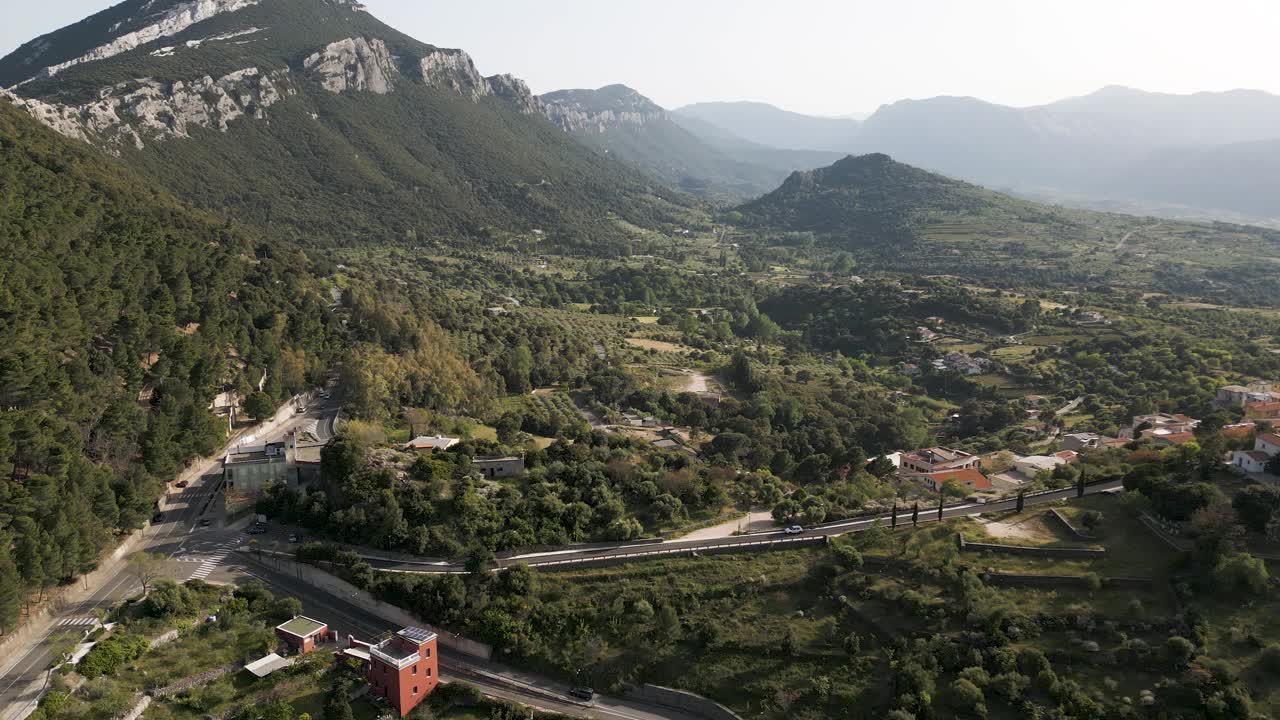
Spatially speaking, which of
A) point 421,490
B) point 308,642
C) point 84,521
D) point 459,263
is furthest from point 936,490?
point 459,263

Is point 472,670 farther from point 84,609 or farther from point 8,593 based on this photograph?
point 8,593

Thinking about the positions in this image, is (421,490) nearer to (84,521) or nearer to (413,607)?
(413,607)

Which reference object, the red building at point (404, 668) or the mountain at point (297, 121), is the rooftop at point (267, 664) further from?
the mountain at point (297, 121)

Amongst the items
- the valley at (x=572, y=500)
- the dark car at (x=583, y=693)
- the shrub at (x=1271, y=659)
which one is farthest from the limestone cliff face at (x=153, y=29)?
the shrub at (x=1271, y=659)

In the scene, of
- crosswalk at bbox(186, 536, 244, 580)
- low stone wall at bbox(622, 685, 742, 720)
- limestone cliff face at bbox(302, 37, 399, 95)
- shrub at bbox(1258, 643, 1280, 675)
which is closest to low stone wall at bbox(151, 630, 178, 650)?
crosswalk at bbox(186, 536, 244, 580)

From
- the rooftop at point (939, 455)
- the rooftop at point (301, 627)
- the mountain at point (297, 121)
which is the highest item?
the mountain at point (297, 121)
